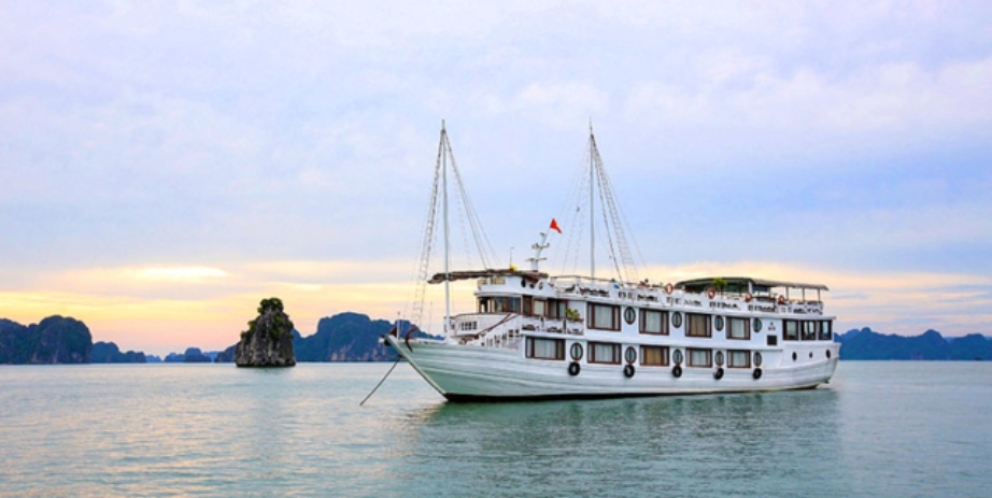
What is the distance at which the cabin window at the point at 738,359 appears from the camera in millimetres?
45188

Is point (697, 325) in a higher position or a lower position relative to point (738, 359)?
higher

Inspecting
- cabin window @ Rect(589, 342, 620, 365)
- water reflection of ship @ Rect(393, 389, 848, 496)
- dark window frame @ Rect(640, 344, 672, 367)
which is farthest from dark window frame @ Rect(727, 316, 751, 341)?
cabin window @ Rect(589, 342, 620, 365)

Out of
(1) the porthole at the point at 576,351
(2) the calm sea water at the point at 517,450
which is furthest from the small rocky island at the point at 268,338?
(1) the porthole at the point at 576,351

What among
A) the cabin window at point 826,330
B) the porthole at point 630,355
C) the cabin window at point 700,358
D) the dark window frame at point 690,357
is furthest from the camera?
the cabin window at point 826,330

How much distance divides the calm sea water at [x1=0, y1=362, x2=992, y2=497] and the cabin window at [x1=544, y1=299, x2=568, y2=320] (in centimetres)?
399

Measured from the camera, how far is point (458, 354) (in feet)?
115

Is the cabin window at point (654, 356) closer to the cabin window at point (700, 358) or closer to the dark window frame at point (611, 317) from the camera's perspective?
the cabin window at point (700, 358)

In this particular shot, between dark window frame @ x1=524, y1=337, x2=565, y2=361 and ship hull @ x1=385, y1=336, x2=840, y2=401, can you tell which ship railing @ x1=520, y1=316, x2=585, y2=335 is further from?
ship hull @ x1=385, y1=336, x2=840, y2=401

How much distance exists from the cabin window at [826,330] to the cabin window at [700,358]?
964 centimetres

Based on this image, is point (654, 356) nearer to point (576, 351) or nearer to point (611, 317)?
point (611, 317)

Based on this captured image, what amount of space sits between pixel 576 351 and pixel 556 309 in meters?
2.12

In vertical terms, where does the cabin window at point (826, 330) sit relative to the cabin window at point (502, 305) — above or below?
below

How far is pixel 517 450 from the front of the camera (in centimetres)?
2472

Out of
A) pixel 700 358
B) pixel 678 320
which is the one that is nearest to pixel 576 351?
pixel 678 320
